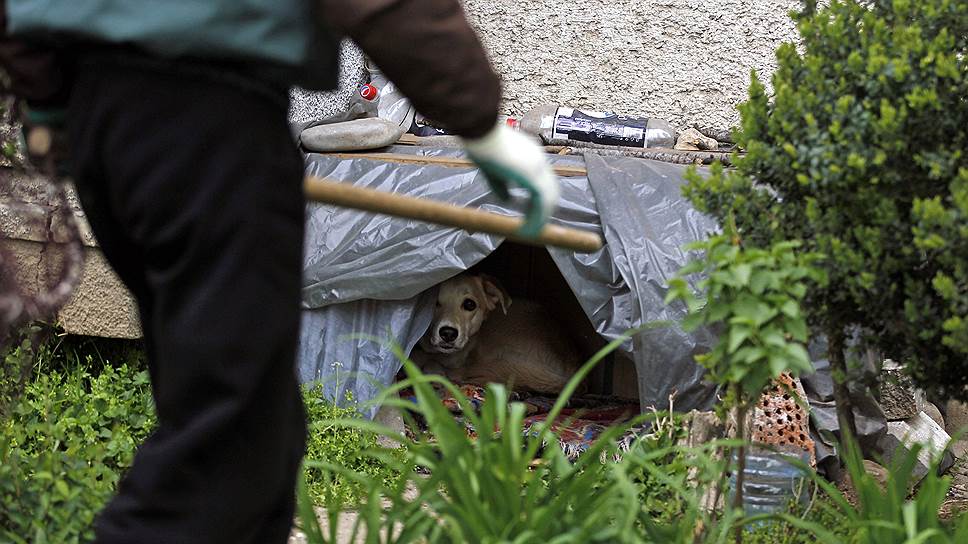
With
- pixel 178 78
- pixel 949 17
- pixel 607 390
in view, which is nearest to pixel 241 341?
pixel 178 78

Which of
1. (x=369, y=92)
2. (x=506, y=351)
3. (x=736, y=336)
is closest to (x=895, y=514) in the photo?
(x=736, y=336)

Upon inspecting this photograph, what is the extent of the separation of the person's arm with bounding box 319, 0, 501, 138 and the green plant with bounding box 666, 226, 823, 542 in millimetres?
737

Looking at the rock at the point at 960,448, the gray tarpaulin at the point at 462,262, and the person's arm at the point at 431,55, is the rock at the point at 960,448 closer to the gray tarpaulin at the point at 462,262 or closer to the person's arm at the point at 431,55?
the gray tarpaulin at the point at 462,262

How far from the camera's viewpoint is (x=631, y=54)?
20.9 feet

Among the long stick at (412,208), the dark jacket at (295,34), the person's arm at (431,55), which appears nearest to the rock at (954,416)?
the long stick at (412,208)

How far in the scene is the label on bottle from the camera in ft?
18.7

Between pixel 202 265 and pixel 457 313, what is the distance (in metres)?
3.90

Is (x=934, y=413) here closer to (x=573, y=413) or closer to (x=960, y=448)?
(x=960, y=448)

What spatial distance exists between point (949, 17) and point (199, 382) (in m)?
1.90

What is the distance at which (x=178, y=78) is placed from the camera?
67.6 inches

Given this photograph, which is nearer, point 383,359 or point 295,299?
point 295,299

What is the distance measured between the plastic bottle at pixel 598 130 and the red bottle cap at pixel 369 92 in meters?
0.85

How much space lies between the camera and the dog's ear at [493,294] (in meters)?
5.76

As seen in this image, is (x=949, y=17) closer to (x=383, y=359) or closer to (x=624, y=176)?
(x=624, y=176)
